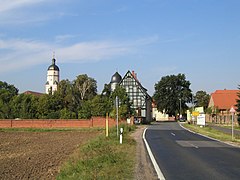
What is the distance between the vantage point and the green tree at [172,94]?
111375 millimetres

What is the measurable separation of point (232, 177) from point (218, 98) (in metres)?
91.2

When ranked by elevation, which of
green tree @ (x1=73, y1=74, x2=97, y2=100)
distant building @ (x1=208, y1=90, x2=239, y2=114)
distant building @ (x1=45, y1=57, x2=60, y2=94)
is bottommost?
distant building @ (x1=208, y1=90, x2=239, y2=114)

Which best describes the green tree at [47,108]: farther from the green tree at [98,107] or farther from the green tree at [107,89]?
the green tree at [107,89]

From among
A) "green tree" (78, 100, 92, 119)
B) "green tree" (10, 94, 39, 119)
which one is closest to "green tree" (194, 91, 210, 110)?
"green tree" (78, 100, 92, 119)

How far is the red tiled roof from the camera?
97.5 metres

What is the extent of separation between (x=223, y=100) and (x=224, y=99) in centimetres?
62

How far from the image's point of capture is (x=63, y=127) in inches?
2554

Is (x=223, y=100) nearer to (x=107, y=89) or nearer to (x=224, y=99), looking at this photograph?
(x=224, y=99)

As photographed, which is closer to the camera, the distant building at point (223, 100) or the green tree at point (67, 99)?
the green tree at point (67, 99)

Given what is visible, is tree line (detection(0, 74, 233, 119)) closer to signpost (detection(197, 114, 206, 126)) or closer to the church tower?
signpost (detection(197, 114, 206, 126))

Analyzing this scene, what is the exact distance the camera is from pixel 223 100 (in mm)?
99500

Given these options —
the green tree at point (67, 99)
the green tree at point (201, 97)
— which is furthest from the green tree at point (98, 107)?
the green tree at point (201, 97)

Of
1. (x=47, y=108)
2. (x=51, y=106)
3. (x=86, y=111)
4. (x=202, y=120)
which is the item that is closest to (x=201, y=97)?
(x=86, y=111)

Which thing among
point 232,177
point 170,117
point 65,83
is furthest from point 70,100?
point 232,177
